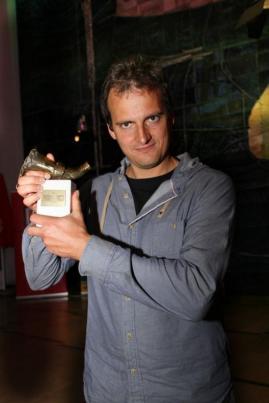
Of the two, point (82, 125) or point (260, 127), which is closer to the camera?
point (260, 127)

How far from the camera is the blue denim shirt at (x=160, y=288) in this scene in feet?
3.08

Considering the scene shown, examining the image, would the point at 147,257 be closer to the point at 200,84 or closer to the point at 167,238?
the point at 167,238

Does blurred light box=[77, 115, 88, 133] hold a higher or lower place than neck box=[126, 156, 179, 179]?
higher

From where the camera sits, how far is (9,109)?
20.2 ft

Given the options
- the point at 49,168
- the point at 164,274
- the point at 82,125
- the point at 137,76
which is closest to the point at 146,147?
the point at 137,76

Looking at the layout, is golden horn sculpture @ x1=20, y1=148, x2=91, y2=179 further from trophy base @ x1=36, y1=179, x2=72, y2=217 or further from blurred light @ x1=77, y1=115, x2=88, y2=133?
blurred light @ x1=77, y1=115, x2=88, y2=133

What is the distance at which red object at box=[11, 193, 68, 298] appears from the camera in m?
5.13

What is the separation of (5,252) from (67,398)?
12.7 feet

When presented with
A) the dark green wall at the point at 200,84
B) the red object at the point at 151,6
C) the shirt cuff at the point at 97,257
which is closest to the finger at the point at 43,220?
the shirt cuff at the point at 97,257

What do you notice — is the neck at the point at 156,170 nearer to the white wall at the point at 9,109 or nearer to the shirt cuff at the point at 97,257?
the shirt cuff at the point at 97,257

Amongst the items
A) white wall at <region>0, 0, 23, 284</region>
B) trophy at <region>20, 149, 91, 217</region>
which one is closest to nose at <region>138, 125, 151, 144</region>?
trophy at <region>20, 149, 91, 217</region>

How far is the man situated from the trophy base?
0.03m

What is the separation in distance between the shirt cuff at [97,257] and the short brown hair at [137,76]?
0.46 metres

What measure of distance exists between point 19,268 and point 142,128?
14.1 feet
